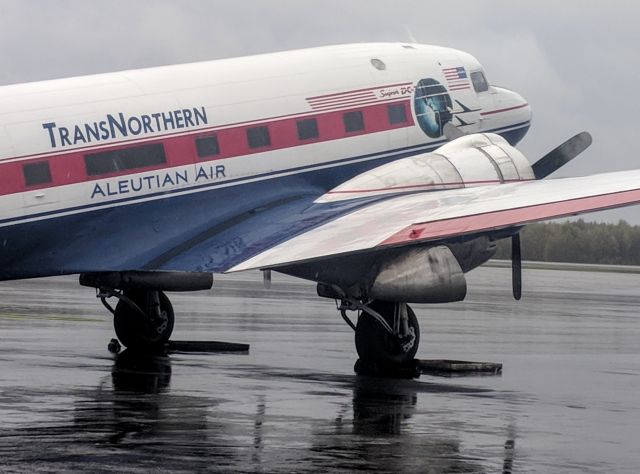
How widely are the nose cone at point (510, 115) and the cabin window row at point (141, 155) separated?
4059 millimetres

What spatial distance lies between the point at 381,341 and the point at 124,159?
4518 mm

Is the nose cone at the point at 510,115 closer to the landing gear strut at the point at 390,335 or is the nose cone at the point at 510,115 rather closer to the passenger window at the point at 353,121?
the passenger window at the point at 353,121

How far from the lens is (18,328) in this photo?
1003 inches

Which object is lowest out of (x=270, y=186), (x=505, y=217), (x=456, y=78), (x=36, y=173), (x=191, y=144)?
(x=505, y=217)

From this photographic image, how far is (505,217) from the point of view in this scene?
18.5 m

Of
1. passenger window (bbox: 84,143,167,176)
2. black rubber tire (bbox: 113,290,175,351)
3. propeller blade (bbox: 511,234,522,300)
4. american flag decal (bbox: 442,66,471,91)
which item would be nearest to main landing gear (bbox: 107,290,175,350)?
black rubber tire (bbox: 113,290,175,351)

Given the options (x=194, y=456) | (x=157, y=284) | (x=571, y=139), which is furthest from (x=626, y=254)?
(x=194, y=456)

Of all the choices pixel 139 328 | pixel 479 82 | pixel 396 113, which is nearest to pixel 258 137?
pixel 396 113

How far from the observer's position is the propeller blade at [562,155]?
25.0m

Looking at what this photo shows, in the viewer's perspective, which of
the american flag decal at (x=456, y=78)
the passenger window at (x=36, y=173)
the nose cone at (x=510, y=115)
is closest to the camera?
the passenger window at (x=36, y=173)

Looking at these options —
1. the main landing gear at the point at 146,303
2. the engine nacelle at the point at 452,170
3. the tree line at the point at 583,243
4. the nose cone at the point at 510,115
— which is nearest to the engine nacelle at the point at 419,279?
the engine nacelle at the point at 452,170

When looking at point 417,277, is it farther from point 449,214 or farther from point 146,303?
point 146,303

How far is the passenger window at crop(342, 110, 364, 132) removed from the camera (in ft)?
76.6

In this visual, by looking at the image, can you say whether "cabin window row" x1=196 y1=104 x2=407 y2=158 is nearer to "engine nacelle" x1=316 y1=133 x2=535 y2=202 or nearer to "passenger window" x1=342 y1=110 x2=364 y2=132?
"passenger window" x1=342 y1=110 x2=364 y2=132
